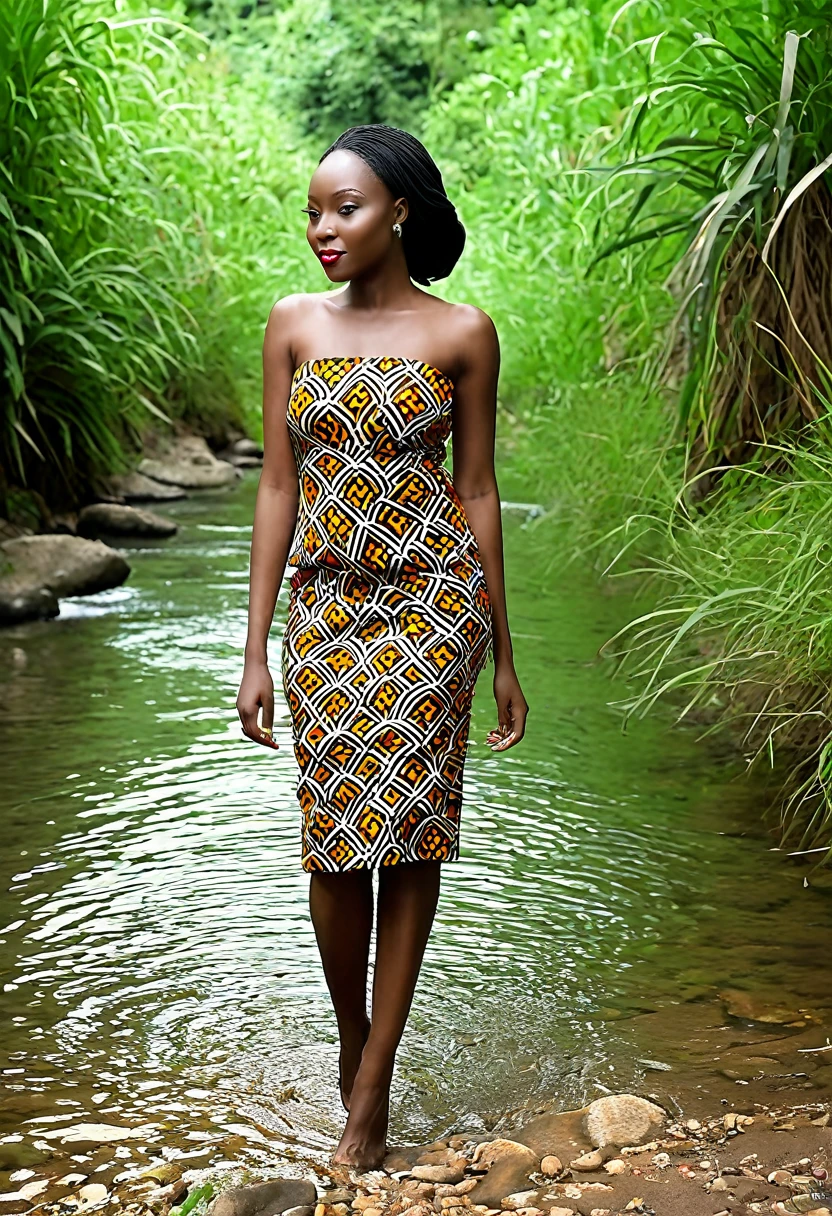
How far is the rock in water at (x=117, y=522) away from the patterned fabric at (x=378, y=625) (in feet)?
19.9

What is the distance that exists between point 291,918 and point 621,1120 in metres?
1.25

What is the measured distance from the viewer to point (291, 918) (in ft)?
11.8

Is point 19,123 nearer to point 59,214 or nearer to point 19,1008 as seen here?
point 59,214

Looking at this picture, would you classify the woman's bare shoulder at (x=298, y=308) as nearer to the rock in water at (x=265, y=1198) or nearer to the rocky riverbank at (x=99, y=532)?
the rock in water at (x=265, y=1198)

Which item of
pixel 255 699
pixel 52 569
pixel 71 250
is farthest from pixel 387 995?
pixel 71 250

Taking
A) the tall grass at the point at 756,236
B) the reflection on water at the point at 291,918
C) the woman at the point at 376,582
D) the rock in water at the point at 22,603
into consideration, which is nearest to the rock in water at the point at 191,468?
the rock in water at the point at 22,603

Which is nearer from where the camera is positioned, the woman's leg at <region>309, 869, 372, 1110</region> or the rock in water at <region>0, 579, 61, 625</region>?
the woman's leg at <region>309, 869, 372, 1110</region>

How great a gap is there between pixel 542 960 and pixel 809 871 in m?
0.81

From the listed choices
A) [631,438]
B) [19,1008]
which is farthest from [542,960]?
[631,438]

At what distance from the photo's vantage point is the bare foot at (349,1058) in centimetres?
261

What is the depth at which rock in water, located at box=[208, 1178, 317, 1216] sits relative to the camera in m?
2.24

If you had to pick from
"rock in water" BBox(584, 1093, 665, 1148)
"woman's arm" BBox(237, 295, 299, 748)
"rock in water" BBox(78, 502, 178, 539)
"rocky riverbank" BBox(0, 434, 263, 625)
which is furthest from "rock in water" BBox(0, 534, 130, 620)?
"rock in water" BBox(584, 1093, 665, 1148)

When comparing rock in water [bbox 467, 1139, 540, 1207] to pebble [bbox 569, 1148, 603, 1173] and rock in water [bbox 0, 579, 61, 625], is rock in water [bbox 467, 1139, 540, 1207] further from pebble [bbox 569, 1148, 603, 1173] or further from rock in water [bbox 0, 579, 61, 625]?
rock in water [bbox 0, 579, 61, 625]

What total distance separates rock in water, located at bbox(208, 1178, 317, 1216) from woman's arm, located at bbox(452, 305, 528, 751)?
2.41 feet
